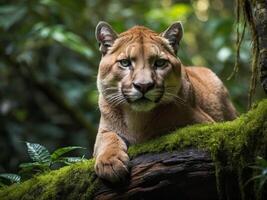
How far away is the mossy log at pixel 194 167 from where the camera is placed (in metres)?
3.96

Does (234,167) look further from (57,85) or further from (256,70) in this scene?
(57,85)

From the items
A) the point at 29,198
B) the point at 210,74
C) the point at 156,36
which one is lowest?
the point at 29,198

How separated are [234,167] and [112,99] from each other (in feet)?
5.49

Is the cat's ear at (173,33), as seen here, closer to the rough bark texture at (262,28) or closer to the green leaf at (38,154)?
the rough bark texture at (262,28)

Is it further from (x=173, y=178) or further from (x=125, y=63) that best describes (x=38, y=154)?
(x=173, y=178)

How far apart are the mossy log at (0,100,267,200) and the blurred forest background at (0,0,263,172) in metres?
3.89

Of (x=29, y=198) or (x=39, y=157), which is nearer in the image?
(x=29, y=198)

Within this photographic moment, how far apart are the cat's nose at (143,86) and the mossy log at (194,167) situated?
0.48 metres

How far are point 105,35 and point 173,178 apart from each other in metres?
2.08

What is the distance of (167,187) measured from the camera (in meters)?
4.08

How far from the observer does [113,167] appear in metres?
4.32

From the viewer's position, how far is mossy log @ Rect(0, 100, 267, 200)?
3.96 metres

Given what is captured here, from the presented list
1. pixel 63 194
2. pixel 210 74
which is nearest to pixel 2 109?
pixel 210 74

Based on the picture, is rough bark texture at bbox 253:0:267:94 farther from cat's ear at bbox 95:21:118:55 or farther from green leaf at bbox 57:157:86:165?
green leaf at bbox 57:157:86:165
